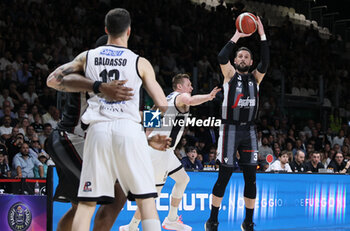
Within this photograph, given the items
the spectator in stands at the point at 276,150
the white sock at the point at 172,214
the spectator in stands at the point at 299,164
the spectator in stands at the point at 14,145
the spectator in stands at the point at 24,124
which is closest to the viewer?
the white sock at the point at 172,214

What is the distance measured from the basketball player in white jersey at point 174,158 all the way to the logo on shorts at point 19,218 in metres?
1.22

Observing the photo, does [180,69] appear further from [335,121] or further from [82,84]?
[82,84]

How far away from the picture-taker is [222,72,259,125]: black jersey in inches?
276

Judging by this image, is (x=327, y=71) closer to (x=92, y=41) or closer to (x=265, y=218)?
(x=92, y=41)

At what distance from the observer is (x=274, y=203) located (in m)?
8.49

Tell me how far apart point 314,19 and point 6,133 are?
16.9 m

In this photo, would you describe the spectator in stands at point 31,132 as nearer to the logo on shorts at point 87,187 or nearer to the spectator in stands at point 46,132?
the spectator in stands at point 46,132

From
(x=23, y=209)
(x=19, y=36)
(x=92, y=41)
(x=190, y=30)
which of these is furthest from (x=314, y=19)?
(x=23, y=209)

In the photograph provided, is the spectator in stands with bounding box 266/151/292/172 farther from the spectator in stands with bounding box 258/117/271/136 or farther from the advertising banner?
the spectator in stands with bounding box 258/117/271/136

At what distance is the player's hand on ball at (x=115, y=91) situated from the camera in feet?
13.0

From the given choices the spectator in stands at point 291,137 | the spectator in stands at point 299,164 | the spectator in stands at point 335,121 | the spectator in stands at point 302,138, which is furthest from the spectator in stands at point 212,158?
the spectator in stands at point 335,121

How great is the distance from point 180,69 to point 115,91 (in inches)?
441

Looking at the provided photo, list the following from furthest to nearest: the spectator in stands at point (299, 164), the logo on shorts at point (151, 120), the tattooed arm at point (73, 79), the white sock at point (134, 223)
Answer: the spectator in stands at point (299, 164) < the logo on shorts at point (151, 120) < the white sock at point (134, 223) < the tattooed arm at point (73, 79)

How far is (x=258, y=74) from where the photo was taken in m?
7.19
